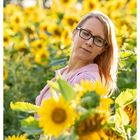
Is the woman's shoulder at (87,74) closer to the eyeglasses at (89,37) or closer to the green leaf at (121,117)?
the eyeglasses at (89,37)

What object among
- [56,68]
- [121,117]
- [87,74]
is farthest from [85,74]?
[56,68]

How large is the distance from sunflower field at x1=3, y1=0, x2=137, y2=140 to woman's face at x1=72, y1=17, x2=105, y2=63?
13 centimetres

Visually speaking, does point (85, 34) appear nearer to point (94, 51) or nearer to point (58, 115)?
point (94, 51)

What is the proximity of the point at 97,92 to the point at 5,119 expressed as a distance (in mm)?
1714

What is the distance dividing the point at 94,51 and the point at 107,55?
0.07 m

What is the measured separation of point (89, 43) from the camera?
1.40 m

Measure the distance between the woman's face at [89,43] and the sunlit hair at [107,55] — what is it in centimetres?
2

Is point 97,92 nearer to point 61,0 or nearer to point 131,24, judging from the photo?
point 131,24

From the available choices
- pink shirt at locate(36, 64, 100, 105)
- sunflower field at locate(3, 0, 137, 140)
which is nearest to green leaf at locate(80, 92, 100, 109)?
sunflower field at locate(3, 0, 137, 140)

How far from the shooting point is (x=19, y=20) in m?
3.68

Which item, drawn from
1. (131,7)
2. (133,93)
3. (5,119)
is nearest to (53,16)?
(131,7)

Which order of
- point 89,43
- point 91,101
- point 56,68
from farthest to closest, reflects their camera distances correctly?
point 56,68, point 89,43, point 91,101

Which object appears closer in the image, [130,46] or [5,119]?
[130,46]

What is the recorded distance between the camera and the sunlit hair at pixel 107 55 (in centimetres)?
144
